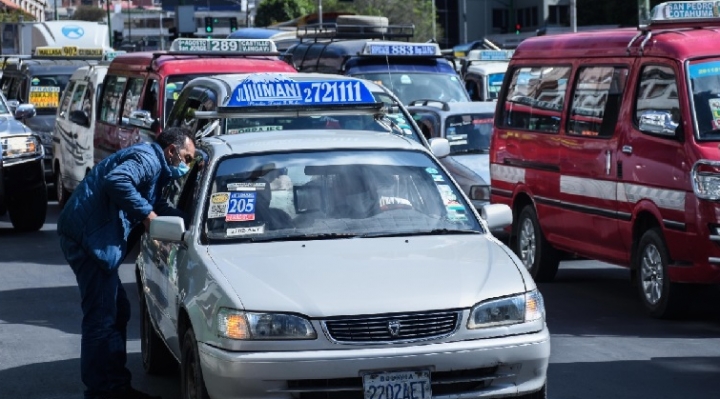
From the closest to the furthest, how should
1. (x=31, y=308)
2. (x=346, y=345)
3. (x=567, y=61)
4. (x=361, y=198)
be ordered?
(x=346, y=345) → (x=361, y=198) → (x=31, y=308) → (x=567, y=61)

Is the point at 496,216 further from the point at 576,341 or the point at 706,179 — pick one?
the point at 706,179

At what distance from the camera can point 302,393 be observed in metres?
6.19

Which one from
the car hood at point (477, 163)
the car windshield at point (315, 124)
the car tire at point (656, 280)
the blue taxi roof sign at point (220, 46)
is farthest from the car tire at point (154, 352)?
the blue taxi roof sign at point (220, 46)

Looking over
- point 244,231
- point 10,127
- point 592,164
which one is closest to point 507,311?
point 244,231

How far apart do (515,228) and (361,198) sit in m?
6.32

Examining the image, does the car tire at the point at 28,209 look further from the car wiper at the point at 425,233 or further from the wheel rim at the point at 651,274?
the car wiper at the point at 425,233

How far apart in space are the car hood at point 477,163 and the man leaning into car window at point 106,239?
815 cm

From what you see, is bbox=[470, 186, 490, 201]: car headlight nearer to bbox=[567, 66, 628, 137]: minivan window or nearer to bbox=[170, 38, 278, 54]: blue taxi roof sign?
bbox=[567, 66, 628, 137]: minivan window

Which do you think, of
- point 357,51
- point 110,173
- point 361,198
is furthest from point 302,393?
point 357,51

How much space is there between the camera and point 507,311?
6410 mm

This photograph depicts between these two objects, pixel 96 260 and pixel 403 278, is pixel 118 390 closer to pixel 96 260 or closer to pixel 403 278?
pixel 96 260

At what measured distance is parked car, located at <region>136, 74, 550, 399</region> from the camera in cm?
618

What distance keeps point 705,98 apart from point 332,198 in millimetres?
4154

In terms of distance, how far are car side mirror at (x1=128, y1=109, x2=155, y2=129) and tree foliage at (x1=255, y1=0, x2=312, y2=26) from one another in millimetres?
75015
